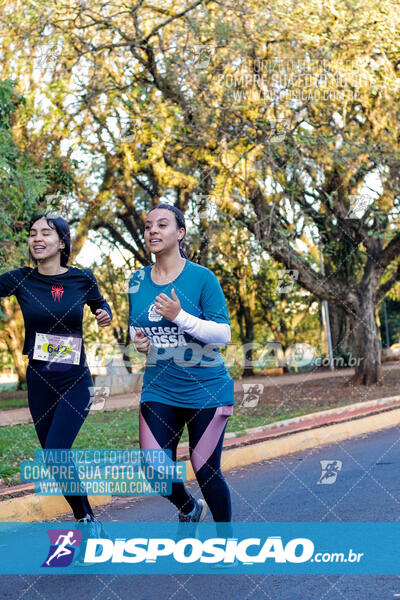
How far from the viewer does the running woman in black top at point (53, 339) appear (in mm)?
4434

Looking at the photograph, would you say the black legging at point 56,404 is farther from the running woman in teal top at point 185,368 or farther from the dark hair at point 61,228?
the dark hair at point 61,228

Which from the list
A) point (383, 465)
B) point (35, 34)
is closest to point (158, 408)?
point (383, 465)

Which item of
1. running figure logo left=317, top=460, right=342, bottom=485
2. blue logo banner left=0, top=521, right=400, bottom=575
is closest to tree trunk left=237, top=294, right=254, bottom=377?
running figure logo left=317, top=460, right=342, bottom=485

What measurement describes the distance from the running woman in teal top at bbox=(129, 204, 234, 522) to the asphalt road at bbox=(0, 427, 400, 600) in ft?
1.39

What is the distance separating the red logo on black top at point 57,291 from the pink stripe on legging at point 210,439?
3.74ft

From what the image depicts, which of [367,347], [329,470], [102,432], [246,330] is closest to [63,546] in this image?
[329,470]

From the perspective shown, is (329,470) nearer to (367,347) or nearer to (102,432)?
(102,432)

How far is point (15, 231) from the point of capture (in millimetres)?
12320

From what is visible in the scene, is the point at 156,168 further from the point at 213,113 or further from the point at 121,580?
the point at 121,580

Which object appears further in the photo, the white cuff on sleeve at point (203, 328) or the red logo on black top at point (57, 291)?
the red logo on black top at point (57, 291)

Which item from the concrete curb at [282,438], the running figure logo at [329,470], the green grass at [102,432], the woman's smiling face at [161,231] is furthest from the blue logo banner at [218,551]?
the green grass at [102,432]

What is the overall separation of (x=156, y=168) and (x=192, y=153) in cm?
74

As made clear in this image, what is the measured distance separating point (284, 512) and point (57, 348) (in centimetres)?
230

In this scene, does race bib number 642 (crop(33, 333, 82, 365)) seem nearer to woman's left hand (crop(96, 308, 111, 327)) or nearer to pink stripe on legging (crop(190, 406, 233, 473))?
woman's left hand (crop(96, 308, 111, 327))
